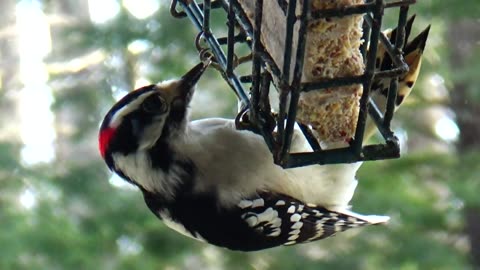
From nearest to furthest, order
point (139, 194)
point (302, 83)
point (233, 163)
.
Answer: point (302, 83), point (233, 163), point (139, 194)

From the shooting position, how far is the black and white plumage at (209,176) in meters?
3.56

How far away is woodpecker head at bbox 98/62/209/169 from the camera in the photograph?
11.5ft

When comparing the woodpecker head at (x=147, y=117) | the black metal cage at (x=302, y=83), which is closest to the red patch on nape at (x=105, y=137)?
the woodpecker head at (x=147, y=117)

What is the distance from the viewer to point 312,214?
3.79 metres

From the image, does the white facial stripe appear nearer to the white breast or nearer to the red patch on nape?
the red patch on nape

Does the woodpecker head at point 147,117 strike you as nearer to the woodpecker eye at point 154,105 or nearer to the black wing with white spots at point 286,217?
the woodpecker eye at point 154,105

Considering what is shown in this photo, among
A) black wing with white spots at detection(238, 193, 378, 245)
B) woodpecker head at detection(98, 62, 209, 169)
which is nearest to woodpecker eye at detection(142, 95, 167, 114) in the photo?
woodpecker head at detection(98, 62, 209, 169)

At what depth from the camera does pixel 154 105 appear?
3547 millimetres

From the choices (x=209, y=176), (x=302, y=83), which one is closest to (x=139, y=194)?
(x=209, y=176)

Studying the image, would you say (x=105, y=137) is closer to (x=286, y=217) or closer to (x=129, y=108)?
(x=129, y=108)

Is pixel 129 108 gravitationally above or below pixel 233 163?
above

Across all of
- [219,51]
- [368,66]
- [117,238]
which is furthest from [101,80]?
[368,66]

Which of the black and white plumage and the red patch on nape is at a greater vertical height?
the red patch on nape

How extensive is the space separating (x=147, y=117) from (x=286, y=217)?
2.32 ft
